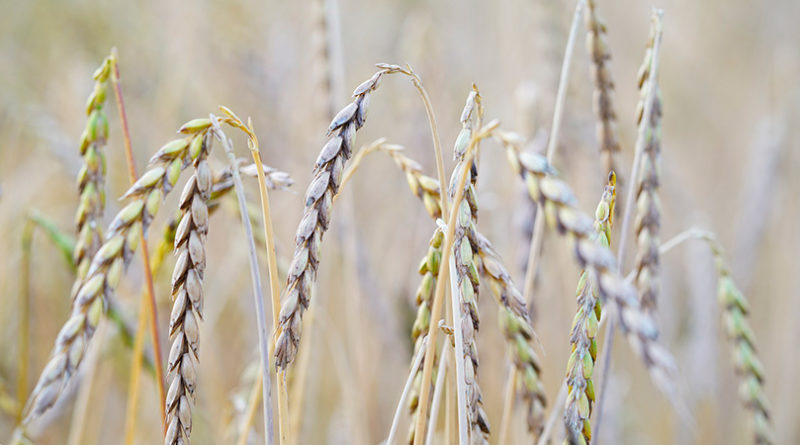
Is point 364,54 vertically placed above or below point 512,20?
above

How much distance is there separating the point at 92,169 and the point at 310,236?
28 cm

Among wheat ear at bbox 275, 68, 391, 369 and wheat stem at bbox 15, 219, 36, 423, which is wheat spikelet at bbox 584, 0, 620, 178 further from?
wheat stem at bbox 15, 219, 36, 423

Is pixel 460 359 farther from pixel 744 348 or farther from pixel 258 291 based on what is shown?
pixel 744 348

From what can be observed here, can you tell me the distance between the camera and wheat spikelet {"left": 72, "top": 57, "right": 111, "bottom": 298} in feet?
1.90

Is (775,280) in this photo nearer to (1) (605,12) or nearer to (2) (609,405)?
(2) (609,405)

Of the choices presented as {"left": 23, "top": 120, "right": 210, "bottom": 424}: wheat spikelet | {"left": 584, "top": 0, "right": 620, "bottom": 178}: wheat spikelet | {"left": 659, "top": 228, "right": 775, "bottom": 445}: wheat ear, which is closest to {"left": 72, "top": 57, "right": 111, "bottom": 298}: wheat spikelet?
{"left": 23, "top": 120, "right": 210, "bottom": 424}: wheat spikelet

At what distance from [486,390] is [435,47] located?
34.0 inches

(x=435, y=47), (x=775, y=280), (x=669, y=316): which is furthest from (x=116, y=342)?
(x=775, y=280)

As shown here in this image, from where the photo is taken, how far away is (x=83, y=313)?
1.55 feet

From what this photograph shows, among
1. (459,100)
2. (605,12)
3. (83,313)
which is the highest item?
(605,12)

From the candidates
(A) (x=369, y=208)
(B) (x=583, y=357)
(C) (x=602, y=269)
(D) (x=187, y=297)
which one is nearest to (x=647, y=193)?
(B) (x=583, y=357)

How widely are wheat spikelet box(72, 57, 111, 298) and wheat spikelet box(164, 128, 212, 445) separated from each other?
0.61 ft

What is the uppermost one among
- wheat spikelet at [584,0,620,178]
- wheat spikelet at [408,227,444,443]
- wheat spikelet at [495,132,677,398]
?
wheat spikelet at [584,0,620,178]

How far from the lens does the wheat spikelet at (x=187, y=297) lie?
0.44 metres
